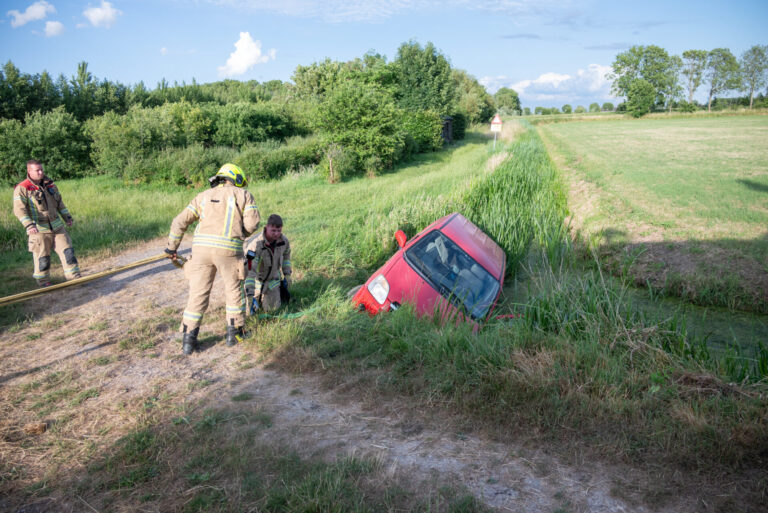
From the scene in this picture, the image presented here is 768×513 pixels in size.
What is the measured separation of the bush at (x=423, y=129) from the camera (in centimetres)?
2716

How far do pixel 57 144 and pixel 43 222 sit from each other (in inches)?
587

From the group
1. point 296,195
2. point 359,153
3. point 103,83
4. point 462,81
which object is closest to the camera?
point 296,195

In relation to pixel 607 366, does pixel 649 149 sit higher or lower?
higher

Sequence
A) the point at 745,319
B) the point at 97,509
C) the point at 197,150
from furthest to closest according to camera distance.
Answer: the point at 197,150
the point at 745,319
the point at 97,509

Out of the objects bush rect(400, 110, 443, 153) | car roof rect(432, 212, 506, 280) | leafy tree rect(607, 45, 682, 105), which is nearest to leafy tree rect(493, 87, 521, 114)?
leafy tree rect(607, 45, 682, 105)

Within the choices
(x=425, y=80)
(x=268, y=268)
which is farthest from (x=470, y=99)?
(x=268, y=268)

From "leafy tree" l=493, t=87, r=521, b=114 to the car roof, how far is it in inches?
5155

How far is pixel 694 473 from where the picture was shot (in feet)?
9.63

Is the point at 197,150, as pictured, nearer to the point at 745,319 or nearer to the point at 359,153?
the point at 359,153

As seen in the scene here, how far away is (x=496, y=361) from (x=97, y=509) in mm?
3129

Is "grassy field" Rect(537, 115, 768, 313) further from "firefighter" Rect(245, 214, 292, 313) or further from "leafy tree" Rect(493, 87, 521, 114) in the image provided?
"leafy tree" Rect(493, 87, 521, 114)

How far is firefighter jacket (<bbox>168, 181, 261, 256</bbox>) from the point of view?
15.6 ft

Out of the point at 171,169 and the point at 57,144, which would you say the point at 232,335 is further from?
the point at 57,144

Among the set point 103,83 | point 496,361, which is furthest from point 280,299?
point 103,83
